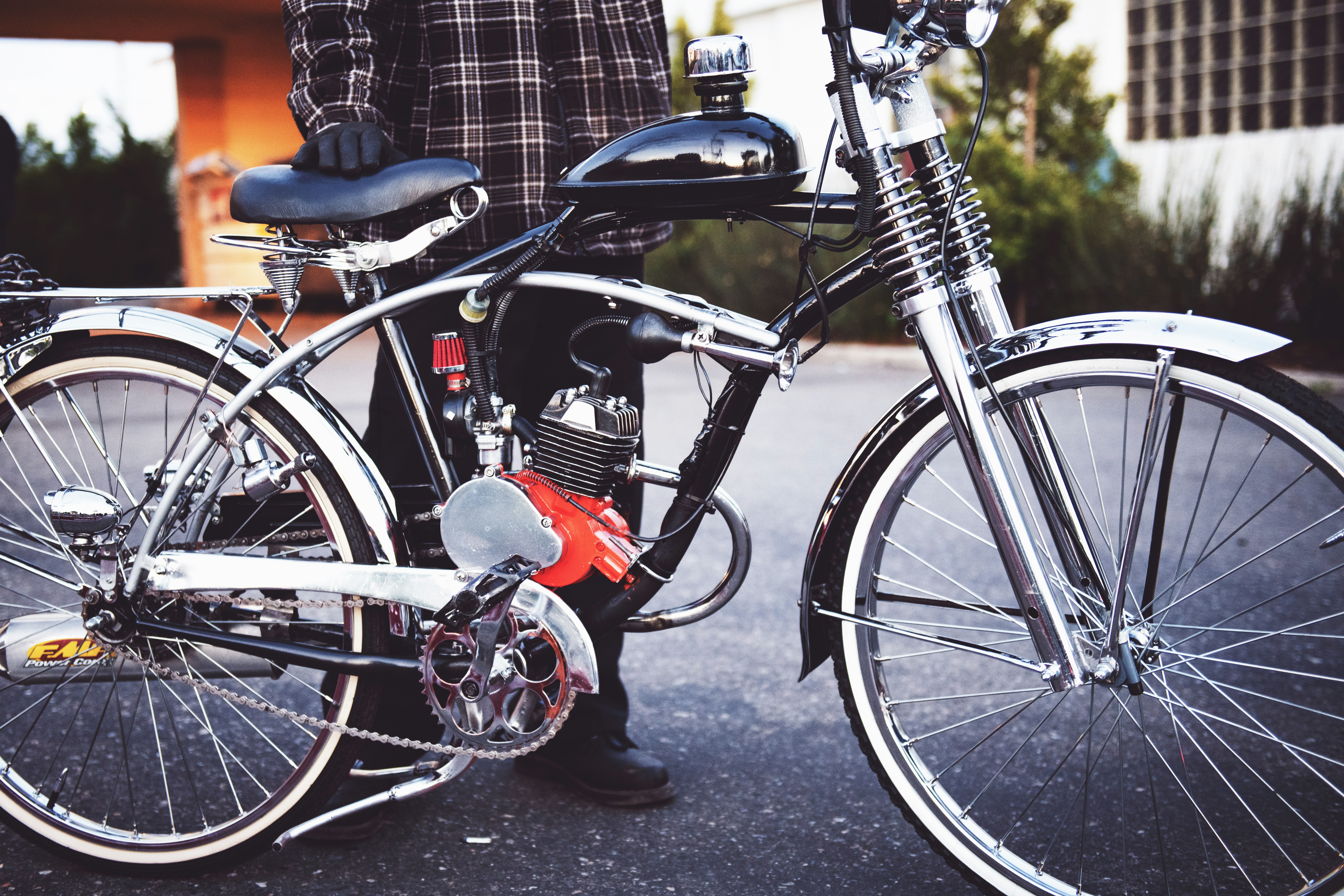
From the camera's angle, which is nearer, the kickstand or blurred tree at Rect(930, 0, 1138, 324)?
the kickstand

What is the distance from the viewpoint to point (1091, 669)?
5.46 ft

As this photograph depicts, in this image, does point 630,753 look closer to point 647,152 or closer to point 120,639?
point 120,639

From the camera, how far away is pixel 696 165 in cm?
167

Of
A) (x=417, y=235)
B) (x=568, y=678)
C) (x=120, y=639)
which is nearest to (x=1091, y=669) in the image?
(x=568, y=678)

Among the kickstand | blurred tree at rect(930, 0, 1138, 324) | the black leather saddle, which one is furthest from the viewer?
blurred tree at rect(930, 0, 1138, 324)

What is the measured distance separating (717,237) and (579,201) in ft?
32.1

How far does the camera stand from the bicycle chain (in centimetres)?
184

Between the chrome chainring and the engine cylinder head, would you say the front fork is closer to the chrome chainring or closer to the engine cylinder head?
the engine cylinder head

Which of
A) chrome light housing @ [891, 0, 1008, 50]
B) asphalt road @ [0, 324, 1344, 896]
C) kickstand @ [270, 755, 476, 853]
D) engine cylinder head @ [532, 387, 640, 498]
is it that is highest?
chrome light housing @ [891, 0, 1008, 50]

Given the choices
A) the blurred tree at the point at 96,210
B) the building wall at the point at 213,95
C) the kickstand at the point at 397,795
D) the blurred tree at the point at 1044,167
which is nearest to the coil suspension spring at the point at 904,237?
the kickstand at the point at 397,795

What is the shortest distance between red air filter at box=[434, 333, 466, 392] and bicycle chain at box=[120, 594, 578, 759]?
15.3 inches

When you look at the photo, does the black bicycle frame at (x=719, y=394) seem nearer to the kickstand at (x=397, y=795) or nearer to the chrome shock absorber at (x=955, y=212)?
the chrome shock absorber at (x=955, y=212)

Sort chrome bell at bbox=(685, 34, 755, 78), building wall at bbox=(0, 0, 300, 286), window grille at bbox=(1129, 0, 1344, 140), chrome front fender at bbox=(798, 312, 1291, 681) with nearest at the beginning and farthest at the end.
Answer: chrome front fender at bbox=(798, 312, 1291, 681), chrome bell at bbox=(685, 34, 755, 78), window grille at bbox=(1129, 0, 1344, 140), building wall at bbox=(0, 0, 300, 286)

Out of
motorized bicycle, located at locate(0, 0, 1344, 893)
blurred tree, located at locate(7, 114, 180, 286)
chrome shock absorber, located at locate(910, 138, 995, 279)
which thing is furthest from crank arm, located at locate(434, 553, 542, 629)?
blurred tree, located at locate(7, 114, 180, 286)
